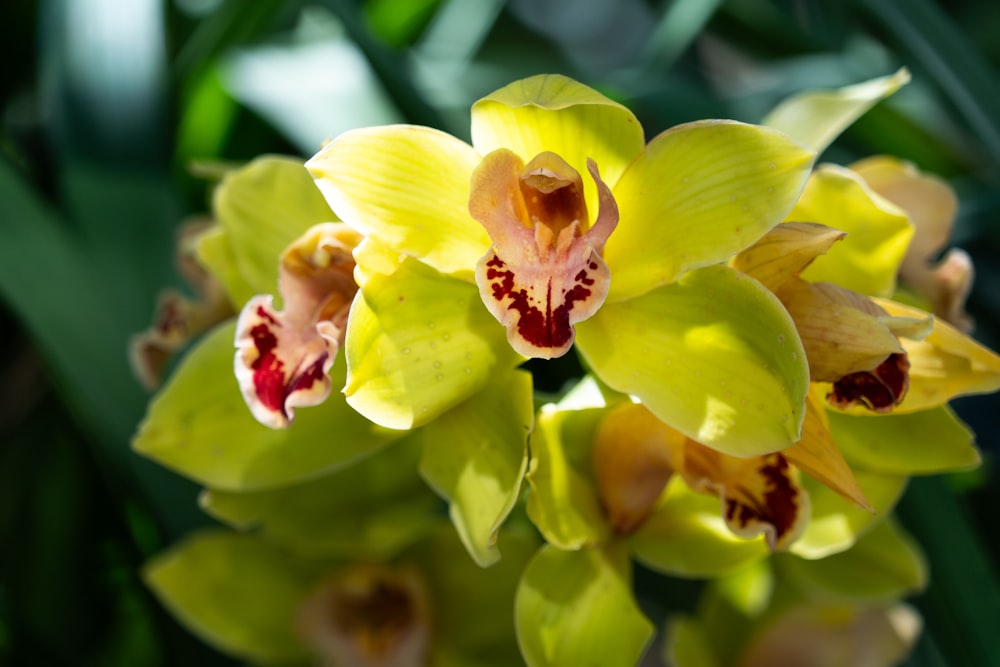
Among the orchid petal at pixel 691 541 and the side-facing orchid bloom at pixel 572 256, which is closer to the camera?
the side-facing orchid bloom at pixel 572 256

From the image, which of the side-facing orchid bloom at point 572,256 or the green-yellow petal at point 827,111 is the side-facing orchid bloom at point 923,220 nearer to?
the green-yellow petal at point 827,111

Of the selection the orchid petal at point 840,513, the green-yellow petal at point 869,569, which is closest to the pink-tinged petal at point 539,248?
the orchid petal at point 840,513

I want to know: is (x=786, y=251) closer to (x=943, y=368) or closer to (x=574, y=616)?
(x=943, y=368)

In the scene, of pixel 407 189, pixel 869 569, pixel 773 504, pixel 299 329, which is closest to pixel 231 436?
pixel 299 329

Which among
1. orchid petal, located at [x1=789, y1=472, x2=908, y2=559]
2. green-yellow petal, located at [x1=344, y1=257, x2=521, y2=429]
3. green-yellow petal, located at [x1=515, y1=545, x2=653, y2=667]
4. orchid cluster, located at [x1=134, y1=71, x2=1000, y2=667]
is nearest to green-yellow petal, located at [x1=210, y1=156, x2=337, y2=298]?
orchid cluster, located at [x1=134, y1=71, x2=1000, y2=667]

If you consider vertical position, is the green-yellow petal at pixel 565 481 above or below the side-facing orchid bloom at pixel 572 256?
below

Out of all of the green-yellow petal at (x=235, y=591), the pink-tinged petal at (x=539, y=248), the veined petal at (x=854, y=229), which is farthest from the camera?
the green-yellow petal at (x=235, y=591)

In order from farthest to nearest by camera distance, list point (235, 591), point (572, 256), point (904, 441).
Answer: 1. point (235, 591)
2. point (904, 441)
3. point (572, 256)
